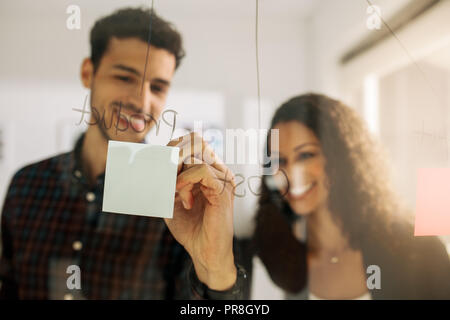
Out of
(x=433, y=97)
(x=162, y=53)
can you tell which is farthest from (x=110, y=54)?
(x=433, y=97)

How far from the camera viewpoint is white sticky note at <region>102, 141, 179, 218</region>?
0.53 meters

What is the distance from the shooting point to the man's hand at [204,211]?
542 millimetres

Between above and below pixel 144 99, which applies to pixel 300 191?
below

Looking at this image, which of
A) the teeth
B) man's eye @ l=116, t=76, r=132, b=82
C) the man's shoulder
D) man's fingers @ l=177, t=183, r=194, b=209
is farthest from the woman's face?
the man's shoulder

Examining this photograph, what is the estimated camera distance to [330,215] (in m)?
0.57

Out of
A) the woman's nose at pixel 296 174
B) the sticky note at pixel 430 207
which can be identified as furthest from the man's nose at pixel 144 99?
the sticky note at pixel 430 207

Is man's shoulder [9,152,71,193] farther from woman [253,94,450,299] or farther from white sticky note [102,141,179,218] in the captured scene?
woman [253,94,450,299]

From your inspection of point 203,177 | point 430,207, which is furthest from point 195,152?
point 430,207

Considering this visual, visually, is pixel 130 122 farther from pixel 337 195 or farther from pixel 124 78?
pixel 337 195

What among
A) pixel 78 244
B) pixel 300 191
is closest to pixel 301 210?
pixel 300 191

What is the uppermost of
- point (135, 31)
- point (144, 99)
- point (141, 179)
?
point (135, 31)

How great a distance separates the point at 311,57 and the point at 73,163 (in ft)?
1.46

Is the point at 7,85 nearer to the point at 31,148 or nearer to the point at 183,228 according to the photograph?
the point at 31,148

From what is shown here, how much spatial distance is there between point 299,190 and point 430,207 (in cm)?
24
